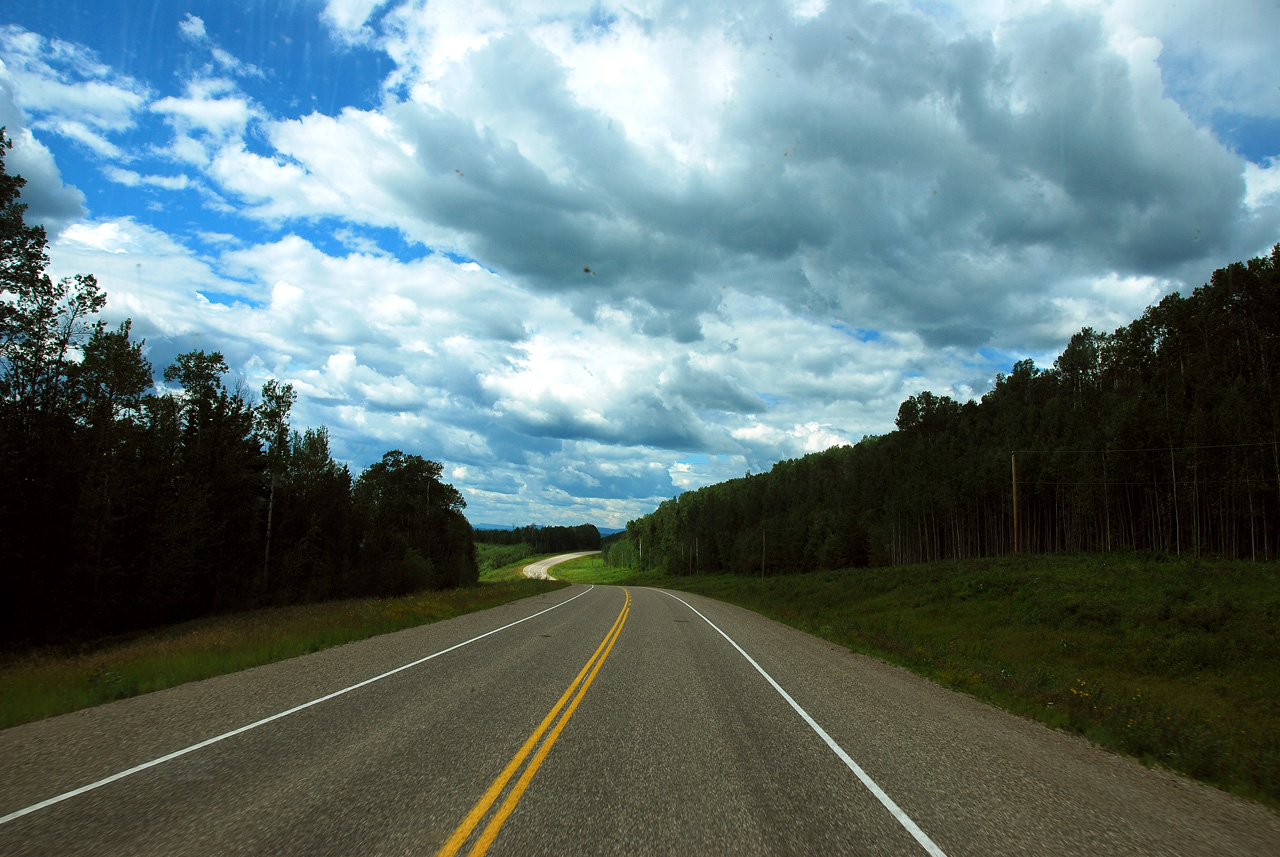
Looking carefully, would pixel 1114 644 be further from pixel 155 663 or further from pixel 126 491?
pixel 126 491

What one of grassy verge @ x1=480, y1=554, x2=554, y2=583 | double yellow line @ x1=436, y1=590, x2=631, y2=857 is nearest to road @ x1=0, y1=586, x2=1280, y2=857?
double yellow line @ x1=436, y1=590, x2=631, y2=857

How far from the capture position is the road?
4.46m

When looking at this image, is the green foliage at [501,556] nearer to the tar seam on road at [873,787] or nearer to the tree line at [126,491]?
the tree line at [126,491]

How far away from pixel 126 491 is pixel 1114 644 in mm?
38673

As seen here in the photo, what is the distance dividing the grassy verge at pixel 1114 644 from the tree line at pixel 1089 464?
9498 mm

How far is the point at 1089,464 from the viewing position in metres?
47.3

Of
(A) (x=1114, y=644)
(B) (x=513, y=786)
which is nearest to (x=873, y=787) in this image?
(B) (x=513, y=786)

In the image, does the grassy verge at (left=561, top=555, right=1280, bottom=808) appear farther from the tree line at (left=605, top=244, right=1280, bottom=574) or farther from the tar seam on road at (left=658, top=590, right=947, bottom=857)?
the tree line at (left=605, top=244, right=1280, bottom=574)

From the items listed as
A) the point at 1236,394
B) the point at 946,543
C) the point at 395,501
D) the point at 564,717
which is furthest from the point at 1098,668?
the point at 395,501

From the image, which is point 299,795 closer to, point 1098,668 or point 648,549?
point 1098,668

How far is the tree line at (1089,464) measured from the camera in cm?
3850

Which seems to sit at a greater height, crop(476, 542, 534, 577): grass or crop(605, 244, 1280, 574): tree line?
crop(605, 244, 1280, 574): tree line

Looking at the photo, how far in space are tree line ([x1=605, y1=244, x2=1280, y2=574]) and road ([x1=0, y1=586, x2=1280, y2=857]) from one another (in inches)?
1431

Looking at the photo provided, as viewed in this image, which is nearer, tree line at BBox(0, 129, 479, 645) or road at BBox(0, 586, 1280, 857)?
road at BBox(0, 586, 1280, 857)
